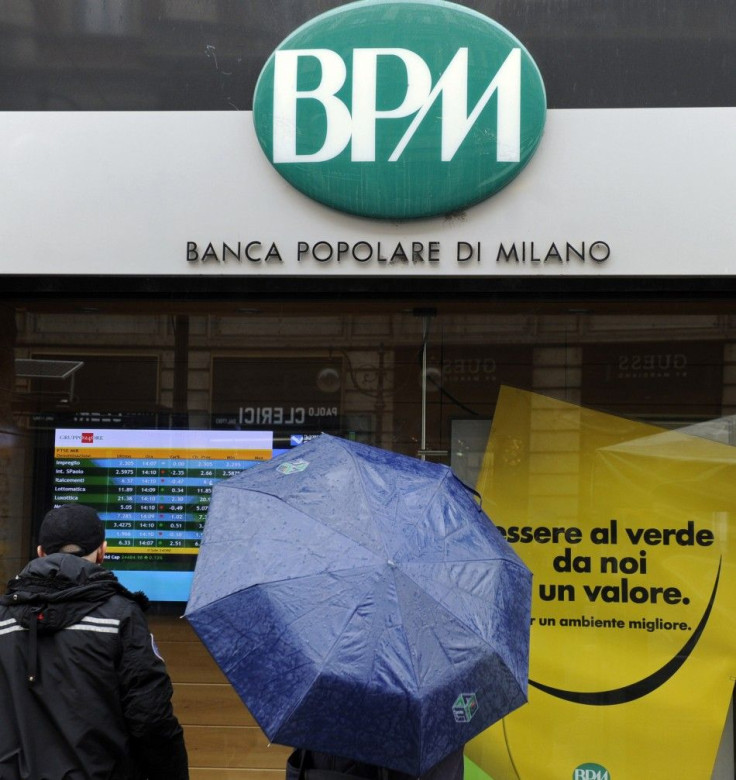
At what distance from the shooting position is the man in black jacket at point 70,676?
3189mm

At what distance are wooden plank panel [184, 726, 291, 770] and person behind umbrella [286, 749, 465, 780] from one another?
274 centimetres

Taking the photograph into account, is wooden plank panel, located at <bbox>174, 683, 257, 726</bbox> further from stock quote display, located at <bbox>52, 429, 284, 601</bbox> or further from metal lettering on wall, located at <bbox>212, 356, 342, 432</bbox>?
metal lettering on wall, located at <bbox>212, 356, 342, 432</bbox>

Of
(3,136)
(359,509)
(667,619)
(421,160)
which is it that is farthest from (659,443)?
(3,136)

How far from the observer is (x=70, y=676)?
126 inches

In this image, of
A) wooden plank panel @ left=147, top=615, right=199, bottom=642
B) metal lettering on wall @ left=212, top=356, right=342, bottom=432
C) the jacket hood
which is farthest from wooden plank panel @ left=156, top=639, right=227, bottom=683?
the jacket hood

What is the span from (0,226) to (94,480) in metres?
1.55

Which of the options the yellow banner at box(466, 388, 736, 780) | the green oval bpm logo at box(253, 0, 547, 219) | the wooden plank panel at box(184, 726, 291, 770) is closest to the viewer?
the green oval bpm logo at box(253, 0, 547, 219)

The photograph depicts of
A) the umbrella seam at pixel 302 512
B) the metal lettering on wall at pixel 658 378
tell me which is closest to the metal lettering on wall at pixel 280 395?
the metal lettering on wall at pixel 658 378

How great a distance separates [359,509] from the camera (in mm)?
2748

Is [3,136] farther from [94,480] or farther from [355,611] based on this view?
[355,611]

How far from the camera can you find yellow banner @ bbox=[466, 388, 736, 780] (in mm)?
5355

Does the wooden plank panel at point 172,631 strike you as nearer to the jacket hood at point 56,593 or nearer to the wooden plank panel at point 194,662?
the wooden plank panel at point 194,662

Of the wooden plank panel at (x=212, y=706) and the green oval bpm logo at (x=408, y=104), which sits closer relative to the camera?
the green oval bpm logo at (x=408, y=104)

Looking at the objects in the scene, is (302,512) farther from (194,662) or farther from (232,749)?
(232,749)
